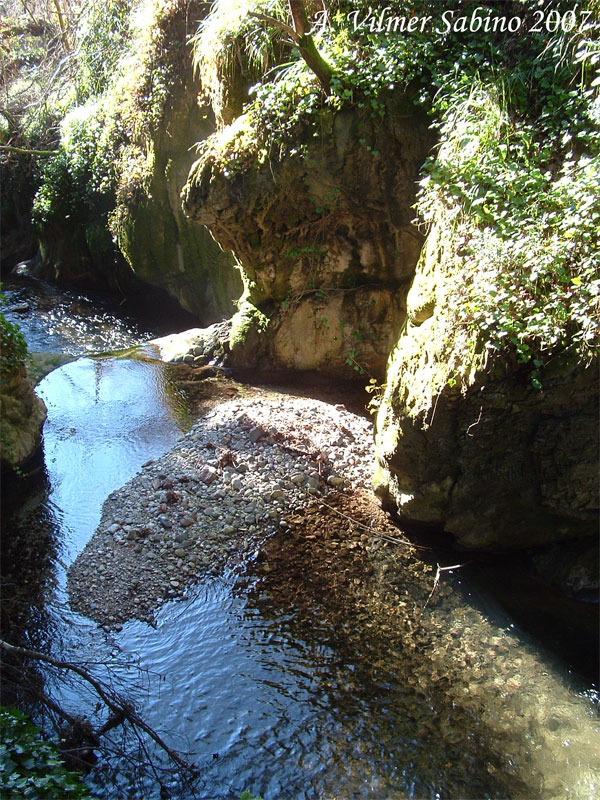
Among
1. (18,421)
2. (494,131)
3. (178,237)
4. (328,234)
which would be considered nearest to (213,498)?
(18,421)

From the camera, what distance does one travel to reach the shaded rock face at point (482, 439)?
482cm

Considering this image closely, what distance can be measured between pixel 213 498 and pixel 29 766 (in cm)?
341

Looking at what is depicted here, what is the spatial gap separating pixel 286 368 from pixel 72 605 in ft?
16.8

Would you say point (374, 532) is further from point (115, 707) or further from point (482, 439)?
point (115, 707)

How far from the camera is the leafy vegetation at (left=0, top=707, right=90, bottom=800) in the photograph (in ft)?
10.2

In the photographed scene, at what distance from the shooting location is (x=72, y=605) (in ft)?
17.6

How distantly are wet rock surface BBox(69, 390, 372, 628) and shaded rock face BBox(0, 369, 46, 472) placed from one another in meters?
1.42

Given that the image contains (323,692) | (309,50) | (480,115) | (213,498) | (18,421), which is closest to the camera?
(323,692)

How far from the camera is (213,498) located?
6523 mm

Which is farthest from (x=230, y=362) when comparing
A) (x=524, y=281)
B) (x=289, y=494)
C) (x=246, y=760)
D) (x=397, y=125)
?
(x=246, y=760)

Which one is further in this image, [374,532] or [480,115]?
[374,532]

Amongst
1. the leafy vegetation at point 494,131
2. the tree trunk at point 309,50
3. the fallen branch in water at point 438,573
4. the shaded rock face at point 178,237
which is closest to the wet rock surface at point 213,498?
the fallen branch in water at point 438,573

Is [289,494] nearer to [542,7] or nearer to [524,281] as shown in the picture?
[524,281]

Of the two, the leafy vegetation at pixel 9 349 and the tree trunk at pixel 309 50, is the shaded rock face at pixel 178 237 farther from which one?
the leafy vegetation at pixel 9 349
